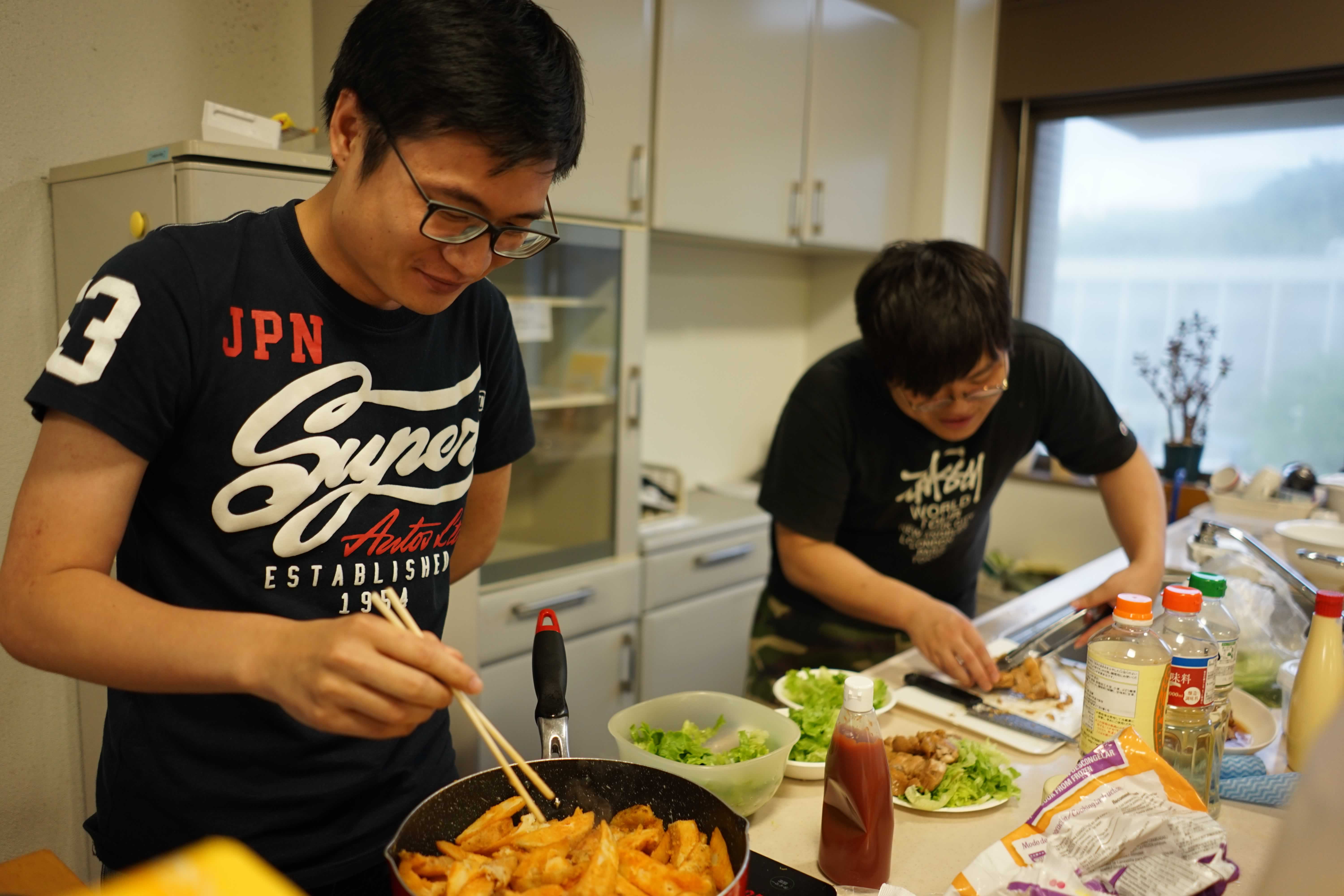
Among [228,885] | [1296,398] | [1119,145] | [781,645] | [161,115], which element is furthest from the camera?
[1119,145]

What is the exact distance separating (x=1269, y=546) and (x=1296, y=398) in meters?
1.12

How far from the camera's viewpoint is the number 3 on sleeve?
0.83 meters

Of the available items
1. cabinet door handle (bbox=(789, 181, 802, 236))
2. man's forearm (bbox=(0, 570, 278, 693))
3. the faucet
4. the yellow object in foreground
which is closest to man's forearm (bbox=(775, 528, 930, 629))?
the faucet

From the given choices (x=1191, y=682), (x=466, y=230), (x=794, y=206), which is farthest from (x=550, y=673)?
(x=794, y=206)

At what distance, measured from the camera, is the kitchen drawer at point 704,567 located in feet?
9.11

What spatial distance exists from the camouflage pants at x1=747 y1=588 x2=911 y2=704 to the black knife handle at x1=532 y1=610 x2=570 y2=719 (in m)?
0.83

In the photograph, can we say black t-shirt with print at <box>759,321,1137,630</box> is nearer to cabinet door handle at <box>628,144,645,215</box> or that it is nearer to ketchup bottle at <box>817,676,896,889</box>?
ketchup bottle at <box>817,676,896,889</box>

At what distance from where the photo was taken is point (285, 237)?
101 centimetres

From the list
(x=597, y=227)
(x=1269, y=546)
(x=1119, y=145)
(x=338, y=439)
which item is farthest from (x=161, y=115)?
(x=1119, y=145)

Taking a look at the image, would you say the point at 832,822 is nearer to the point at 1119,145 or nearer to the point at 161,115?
the point at 161,115

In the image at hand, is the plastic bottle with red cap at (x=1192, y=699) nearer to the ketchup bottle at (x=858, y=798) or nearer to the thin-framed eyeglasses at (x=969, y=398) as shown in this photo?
the ketchup bottle at (x=858, y=798)

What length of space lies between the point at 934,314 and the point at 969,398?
164mm

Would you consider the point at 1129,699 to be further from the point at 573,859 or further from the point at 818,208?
the point at 818,208

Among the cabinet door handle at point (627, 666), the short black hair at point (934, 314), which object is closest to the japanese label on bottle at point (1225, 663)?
the short black hair at point (934, 314)
